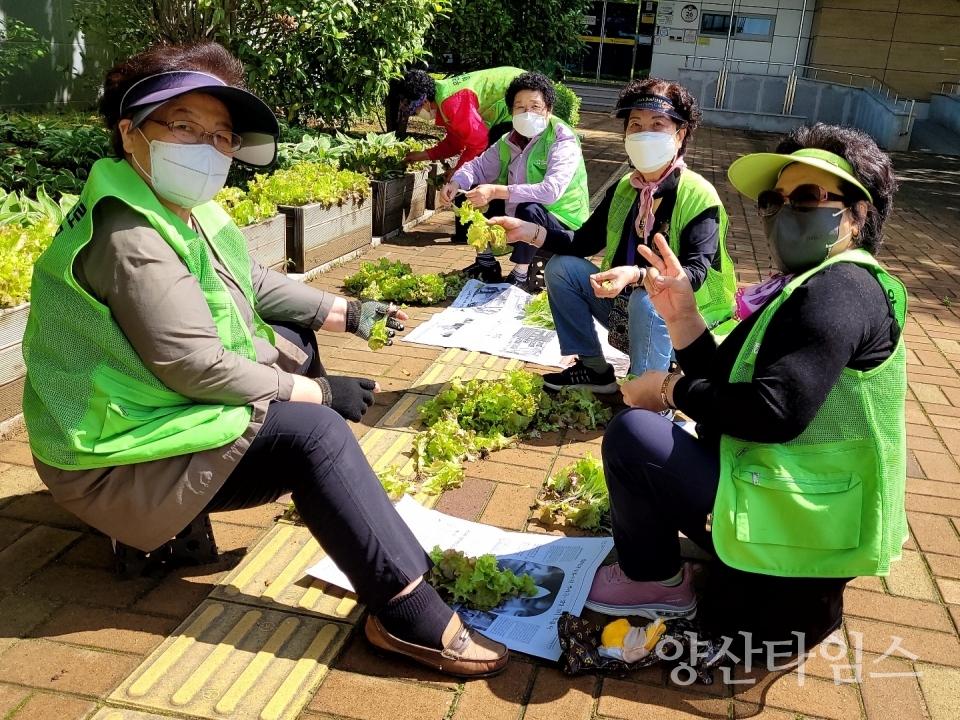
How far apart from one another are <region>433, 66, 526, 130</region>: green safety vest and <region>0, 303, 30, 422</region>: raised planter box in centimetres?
441

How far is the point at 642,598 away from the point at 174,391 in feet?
5.06

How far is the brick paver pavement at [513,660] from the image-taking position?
2.28 metres

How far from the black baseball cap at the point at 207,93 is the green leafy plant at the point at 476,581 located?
4.77 feet

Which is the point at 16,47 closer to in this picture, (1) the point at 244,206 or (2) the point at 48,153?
(2) the point at 48,153

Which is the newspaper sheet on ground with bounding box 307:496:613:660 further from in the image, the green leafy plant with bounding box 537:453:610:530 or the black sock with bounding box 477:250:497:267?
the black sock with bounding box 477:250:497:267

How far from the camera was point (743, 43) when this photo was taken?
2234 centimetres

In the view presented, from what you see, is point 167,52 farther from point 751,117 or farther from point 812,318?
point 751,117

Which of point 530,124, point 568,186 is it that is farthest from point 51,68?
point 568,186

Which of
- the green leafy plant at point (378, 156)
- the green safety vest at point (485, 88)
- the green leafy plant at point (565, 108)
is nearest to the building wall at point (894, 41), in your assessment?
the green leafy plant at point (565, 108)

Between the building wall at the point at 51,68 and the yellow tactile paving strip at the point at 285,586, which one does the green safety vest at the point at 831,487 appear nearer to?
the yellow tactile paving strip at the point at 285,586

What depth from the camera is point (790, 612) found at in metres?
2.38

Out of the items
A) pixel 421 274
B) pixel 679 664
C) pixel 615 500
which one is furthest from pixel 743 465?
pixel 421 274

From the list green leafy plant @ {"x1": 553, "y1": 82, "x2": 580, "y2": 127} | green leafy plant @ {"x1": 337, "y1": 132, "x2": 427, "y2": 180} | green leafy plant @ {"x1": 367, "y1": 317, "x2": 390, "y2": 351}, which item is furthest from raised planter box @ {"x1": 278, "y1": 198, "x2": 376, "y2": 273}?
green leafy plant @ {"x1": 553, "y1": 82, "x2": 580, "y2": 127}

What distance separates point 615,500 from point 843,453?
0.67 metres
